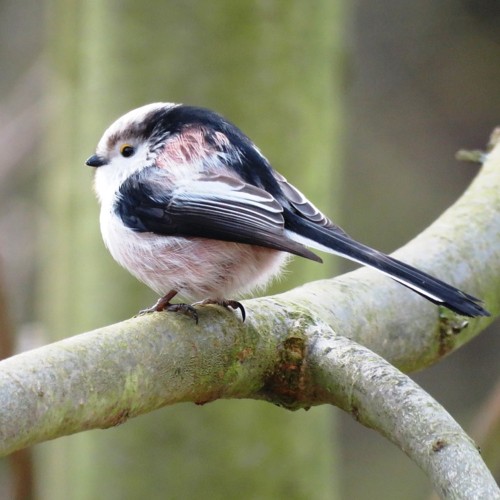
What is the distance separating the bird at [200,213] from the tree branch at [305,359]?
0.52 ft

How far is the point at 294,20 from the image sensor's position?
3.35 metres

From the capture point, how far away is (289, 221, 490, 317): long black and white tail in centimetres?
194

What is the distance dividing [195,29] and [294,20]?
14.9 inches

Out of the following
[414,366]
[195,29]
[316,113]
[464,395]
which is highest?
[195,29]

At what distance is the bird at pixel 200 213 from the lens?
2.24 meters

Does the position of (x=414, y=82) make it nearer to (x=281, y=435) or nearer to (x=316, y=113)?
(x=316, y=113)

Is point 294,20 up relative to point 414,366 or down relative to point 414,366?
up

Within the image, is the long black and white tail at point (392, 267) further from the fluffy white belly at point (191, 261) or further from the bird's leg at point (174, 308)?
the bird's leg at point (174, 308)

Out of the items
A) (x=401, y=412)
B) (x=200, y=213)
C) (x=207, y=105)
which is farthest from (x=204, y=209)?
(x=207, y=105)

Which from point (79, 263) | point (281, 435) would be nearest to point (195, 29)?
point (79, 263)

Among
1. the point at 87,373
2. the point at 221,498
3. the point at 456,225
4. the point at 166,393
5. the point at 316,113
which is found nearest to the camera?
the point at 87,373

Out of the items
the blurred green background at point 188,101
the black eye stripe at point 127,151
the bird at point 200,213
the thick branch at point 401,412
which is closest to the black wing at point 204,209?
the bird at point 200,213

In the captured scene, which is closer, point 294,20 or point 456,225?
point 456,225

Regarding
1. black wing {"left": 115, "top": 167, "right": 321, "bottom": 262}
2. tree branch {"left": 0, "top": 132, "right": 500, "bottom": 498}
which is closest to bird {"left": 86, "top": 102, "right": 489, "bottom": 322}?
black wing {"left": 115, "top": 167, "right": 321, "bottom": 262}
